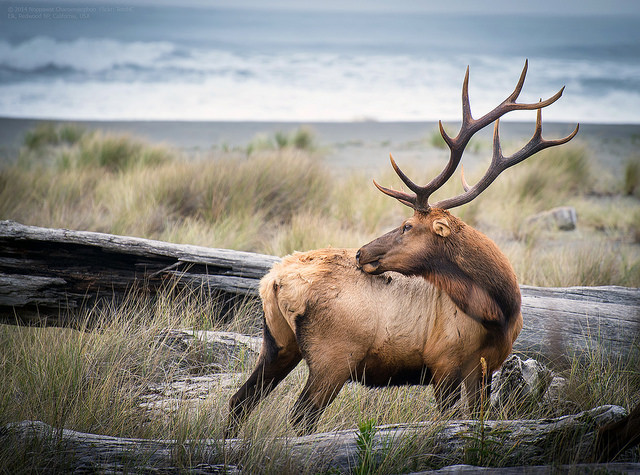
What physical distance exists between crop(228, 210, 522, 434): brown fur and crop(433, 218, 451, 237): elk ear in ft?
0.11

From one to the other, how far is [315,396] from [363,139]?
18920 millimetres

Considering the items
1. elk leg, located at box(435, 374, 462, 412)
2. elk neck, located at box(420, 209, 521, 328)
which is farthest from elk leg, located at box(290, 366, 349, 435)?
elk neck, located at box(420, 209, 521, 328)

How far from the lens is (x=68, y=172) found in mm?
10219

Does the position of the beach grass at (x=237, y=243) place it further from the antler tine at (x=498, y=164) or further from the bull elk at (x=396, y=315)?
the antler tine at (x=498, y=164)

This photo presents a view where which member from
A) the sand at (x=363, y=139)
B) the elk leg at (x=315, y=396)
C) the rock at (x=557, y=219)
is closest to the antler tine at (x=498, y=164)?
the elk leg at (x=315, y=396)

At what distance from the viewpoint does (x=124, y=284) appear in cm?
445

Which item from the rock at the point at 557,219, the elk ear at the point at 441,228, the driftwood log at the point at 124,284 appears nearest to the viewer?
the elk ear at the point at 441,228

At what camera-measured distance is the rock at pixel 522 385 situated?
3561 millimetres

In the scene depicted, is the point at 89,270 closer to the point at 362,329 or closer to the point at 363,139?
the point at 362,329

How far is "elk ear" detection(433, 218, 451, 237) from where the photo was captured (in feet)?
10.2

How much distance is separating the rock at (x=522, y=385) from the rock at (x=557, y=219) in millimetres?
5664

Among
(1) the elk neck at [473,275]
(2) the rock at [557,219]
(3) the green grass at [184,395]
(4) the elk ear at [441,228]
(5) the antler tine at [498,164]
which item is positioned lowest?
(3) the green grass at [184,395]

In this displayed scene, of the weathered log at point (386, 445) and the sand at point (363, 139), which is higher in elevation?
the sand at point (363, 139)

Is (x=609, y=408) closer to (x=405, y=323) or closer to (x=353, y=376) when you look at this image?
(x=405, y=323)
